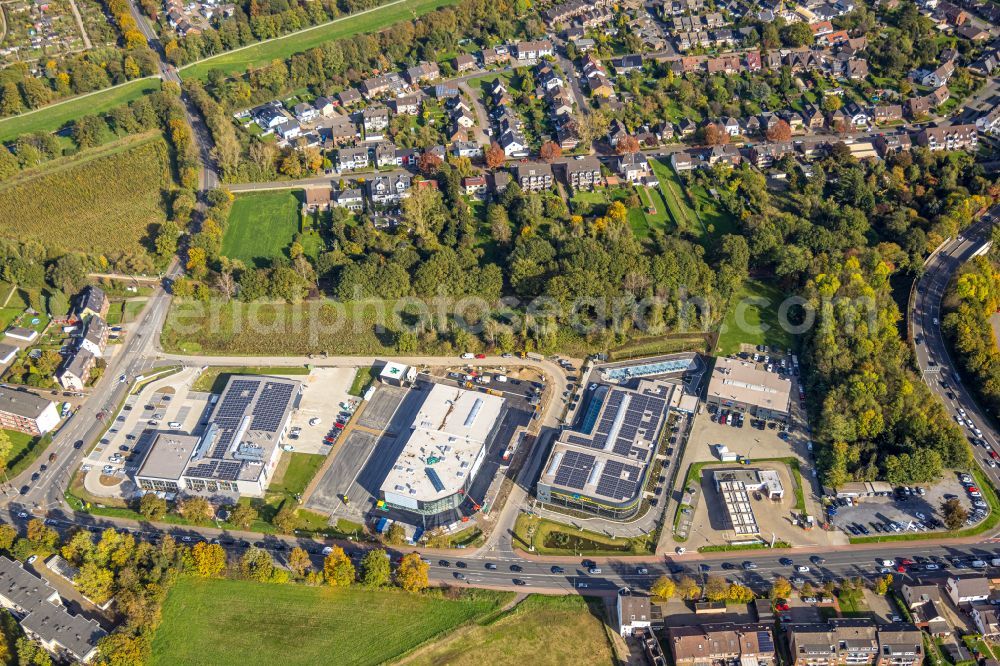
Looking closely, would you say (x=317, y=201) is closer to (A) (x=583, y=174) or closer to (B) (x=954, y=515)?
(A) (x=583, y=174)

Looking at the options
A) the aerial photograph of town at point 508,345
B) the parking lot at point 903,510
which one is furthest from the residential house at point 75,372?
the parking lot at point 903,510

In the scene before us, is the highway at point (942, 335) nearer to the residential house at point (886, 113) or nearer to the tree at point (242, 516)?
the residential house at point (886, 113)

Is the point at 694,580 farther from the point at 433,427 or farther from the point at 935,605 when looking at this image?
the point at 433,427

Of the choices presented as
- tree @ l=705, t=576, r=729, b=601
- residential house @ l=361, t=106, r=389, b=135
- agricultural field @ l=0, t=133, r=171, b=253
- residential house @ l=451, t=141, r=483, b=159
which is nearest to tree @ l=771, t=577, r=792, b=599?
tree @ l=705, t=576, r=729, b=601

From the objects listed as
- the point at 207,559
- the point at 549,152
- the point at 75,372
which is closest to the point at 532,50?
the point at 549,152

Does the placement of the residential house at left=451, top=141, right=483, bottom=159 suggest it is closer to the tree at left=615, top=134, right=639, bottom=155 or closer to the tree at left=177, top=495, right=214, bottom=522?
the tree at left=615, top=134, right=639, bottom=155

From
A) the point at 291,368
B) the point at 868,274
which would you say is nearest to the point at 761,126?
the point at 868,274
